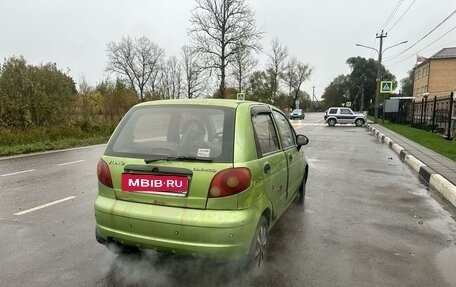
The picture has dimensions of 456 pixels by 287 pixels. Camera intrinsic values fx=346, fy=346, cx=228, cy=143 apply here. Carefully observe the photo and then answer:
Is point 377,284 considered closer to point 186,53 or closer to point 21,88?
point 21,88

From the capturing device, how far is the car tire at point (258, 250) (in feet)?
10.2

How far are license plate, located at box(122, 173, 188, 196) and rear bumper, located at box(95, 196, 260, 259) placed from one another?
14 centimetres

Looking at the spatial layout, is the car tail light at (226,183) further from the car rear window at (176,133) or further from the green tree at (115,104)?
the green tree at (115,104)

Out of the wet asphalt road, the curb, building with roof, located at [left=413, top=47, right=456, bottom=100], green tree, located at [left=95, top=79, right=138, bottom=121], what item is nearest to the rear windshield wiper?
the wet asphalt road

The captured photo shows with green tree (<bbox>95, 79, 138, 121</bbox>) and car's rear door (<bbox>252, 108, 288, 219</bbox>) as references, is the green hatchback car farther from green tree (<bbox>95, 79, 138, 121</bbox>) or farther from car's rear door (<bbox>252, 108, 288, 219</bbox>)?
green tree (<bbox>95, 79, 138, 121</bbox>)

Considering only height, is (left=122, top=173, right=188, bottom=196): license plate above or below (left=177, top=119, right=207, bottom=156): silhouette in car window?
below

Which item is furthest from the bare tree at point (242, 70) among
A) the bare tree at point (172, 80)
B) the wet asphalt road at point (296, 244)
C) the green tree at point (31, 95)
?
the wet asphalt road at point (296, 244)

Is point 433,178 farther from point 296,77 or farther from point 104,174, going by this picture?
point 296,77

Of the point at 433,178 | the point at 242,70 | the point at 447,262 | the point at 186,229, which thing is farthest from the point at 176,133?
the point at 242,70

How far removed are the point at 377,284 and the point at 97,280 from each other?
103 inches

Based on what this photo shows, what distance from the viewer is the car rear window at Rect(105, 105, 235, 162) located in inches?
123

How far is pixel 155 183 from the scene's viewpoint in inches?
120

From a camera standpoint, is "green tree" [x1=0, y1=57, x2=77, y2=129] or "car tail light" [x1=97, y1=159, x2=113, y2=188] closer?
"car tail light" [x1=97, y1=159, x2=113, y2=188]

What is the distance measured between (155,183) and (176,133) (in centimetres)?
75
